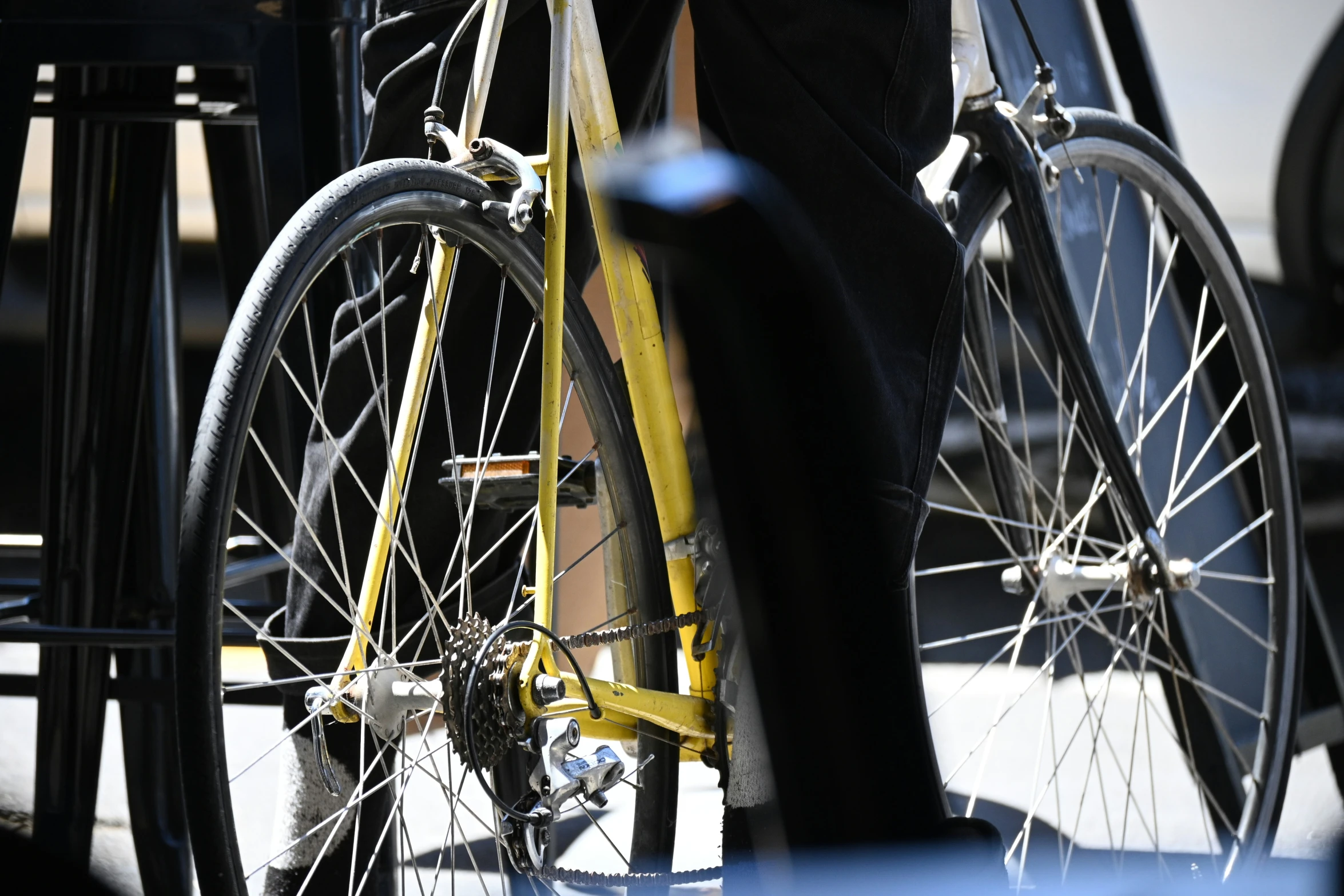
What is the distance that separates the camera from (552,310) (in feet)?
Answer: 3.44

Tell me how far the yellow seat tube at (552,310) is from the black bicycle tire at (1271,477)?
0.78m

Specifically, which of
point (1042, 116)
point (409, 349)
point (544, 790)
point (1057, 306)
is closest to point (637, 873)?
point (544, 790)

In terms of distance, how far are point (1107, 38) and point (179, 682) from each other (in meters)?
1.67

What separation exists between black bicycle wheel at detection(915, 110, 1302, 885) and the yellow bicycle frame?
0.28 metres

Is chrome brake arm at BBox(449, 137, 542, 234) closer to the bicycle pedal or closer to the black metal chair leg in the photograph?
the bicycle pedal

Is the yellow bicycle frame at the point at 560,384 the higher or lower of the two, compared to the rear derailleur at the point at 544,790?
higher

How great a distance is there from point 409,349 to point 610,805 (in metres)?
0.80

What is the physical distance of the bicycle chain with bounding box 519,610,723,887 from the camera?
3.64 feet

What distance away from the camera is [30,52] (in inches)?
51.6

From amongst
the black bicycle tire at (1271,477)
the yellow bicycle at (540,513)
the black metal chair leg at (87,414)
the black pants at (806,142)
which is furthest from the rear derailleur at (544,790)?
the black bicycle tire at (1271,477)

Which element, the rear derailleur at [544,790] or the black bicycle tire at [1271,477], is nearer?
the rear derailleur at [544,790]

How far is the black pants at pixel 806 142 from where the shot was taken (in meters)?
1.03

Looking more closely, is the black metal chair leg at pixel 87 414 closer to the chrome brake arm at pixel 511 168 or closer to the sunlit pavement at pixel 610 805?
the sunlit pavement at pixel 610 805

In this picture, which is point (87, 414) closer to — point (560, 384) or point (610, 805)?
point (560, 384)
